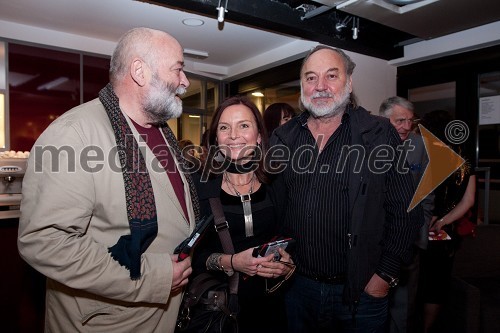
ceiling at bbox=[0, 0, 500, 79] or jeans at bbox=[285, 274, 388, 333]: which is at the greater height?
ceiling at bbox=[0, 0, 500, 79]

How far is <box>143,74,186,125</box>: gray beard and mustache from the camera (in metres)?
1.40

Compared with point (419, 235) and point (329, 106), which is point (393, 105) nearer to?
point (419, 235)

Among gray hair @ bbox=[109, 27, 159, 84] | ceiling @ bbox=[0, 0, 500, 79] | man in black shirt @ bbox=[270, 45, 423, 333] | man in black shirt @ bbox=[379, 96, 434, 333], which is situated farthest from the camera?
ceiling @ bbox=[0, 0, 500, 79]

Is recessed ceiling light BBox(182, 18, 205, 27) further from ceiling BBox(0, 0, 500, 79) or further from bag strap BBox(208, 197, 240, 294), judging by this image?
bag strap BBox(208, 197, 240, 294)

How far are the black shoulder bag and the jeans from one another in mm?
438

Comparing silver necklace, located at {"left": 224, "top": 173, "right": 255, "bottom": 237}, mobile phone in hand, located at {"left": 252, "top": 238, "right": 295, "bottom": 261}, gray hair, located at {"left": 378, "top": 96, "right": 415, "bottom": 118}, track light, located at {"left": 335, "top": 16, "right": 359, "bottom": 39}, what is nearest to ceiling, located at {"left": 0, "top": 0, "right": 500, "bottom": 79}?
track light, located at {"left": 335, "top": 16, "right": 359, "bottom": 39}

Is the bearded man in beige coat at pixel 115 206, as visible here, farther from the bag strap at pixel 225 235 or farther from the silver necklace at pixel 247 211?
the silver necklace at pixel 247 211

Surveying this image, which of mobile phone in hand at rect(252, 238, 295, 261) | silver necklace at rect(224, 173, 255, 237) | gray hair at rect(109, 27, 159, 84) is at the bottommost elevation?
mobile phone in hand at rect(252, 238, 295, 261)

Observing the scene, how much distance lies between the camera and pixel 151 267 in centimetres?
122

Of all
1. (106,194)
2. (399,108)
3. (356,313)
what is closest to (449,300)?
(399,108)

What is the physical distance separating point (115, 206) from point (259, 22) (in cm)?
283

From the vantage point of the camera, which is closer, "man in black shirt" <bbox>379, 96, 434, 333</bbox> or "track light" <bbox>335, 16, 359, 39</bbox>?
"man in black shirt" <bbox>379, 96, 434, 333</bbox>

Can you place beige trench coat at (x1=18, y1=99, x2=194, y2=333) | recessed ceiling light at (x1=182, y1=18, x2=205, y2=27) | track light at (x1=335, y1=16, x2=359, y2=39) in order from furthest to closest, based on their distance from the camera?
recessed ceiling light at (x1=182, y1=18, x2=205, y2=27), track light at (x1=335, y1=16, x2=359, y2=39), beige trench coat at (x1=18, y1=99, x2=194, y2=333)

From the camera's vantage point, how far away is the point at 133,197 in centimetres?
122
